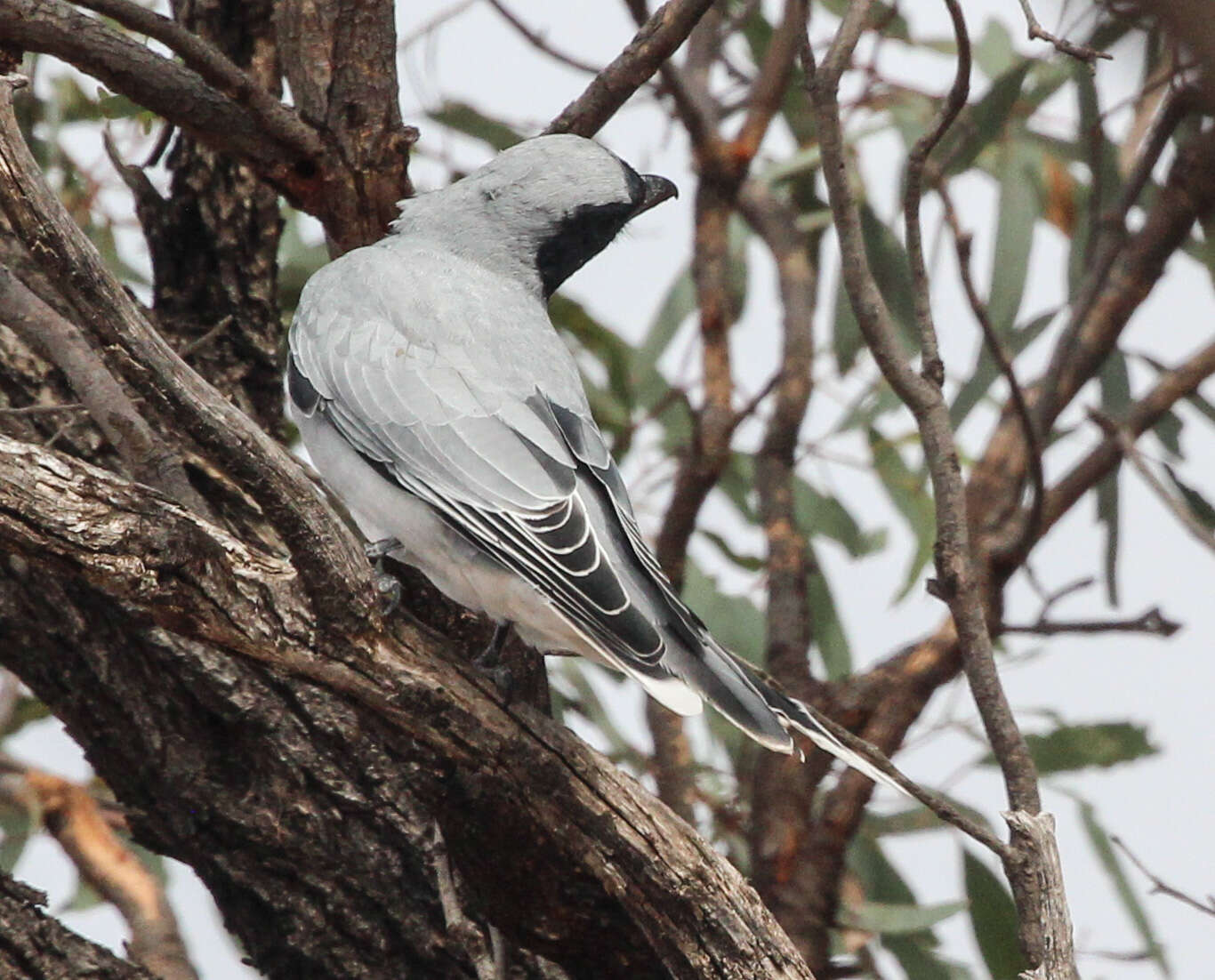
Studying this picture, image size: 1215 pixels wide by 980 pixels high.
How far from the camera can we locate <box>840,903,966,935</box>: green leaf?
2.66 meters

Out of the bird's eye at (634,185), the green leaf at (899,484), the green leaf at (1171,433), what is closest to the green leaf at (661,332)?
the green leaf at (899,484)

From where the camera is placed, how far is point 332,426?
1987 millimetres

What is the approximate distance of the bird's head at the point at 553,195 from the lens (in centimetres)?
220

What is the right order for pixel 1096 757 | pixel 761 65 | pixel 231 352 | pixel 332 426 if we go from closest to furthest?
pixel 332 426 → pixel 231 352 → pixel 1096 757 → pixel 761 65

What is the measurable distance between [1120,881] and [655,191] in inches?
67.5

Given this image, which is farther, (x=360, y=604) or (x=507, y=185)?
(x=507, y=185)

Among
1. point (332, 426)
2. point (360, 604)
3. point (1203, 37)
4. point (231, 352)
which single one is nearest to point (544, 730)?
point (360, 604)

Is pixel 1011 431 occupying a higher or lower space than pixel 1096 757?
higher

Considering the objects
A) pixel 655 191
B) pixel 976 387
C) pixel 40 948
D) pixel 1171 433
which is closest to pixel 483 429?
pixel 655 191

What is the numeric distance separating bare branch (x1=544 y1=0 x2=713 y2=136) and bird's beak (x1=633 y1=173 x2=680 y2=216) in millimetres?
139

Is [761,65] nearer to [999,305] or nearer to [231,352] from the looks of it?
[999,305]

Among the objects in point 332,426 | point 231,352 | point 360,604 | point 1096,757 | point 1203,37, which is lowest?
point 1203,37

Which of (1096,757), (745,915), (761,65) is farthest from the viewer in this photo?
(761,65)

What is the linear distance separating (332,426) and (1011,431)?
1.49m
